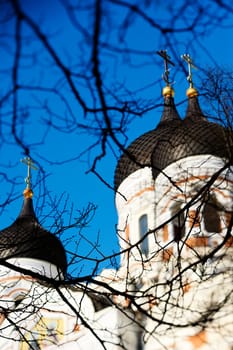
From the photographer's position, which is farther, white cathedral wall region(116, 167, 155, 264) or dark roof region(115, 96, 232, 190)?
white cathedral wall region(116, 167, 155, 264)

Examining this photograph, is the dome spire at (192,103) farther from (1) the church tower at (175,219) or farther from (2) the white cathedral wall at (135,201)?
(2) the white cathedral wall at (135,201)

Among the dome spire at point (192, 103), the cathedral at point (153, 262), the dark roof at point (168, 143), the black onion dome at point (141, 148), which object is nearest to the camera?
the dome spire at point (192, 103)

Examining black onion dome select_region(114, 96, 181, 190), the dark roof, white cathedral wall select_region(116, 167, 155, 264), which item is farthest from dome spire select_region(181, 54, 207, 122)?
white cathedral wall select_region(116, 167, 155, 264)

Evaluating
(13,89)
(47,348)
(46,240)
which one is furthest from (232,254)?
(13,89)

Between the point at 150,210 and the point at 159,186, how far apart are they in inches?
28.8

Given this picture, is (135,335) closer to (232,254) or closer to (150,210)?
(232,254)

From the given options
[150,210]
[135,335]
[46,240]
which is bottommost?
[46,240]

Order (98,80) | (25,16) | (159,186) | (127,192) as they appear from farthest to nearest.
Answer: (127,192) < (159,186) < (98,80) < (25,16)

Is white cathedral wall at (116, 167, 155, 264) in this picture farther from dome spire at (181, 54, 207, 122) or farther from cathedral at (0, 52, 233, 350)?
dome spire at (181, 54, 207, 122)

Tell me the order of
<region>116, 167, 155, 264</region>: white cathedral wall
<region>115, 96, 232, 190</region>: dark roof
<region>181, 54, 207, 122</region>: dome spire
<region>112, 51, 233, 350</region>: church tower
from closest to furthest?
<region>181, 54, 207, 122</region>: dome spire → <region>112, 51, 233, 350</region>: church tower → <region>115, 96, 232, 190</region>: dark roof → <region>116, 167, 155, 264</region>: white cathedral wall

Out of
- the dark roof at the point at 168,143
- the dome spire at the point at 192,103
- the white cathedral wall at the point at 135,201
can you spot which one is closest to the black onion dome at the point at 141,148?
the dark roof at the point at 168,143

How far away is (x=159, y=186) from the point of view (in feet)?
42.8

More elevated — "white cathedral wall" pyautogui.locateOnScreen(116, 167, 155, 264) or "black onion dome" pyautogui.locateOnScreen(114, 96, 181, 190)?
"black onion dome" pyautogui.locateOnScreen(114, 96, 181, 190)

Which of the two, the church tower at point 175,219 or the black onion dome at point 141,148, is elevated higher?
the black onion dome at point 141,148
